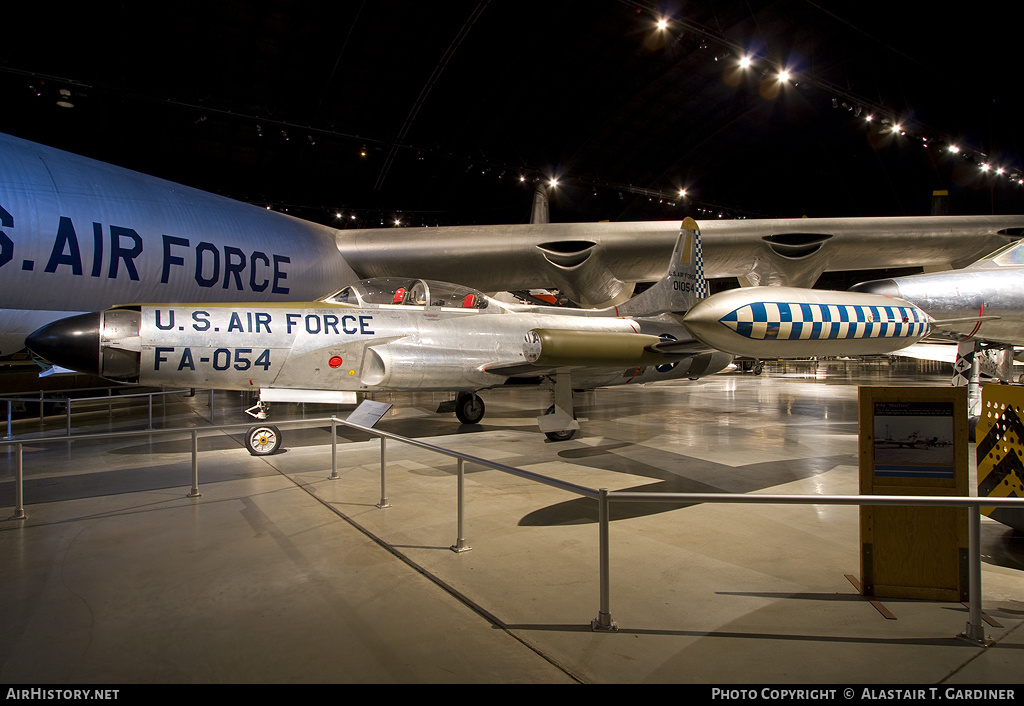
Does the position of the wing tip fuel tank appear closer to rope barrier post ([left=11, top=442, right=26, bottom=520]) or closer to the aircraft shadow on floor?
the aircraft shadow on floor

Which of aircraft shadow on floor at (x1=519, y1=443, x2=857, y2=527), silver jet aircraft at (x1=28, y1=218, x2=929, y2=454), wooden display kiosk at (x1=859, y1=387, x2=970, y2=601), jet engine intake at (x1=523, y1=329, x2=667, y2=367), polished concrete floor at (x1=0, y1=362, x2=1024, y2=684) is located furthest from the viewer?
jet engine intake at (x1=523, y1=329, x2=667, y2=367)

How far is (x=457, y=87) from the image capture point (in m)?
16.9

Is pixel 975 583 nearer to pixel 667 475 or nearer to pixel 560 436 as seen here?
pixel 667 475

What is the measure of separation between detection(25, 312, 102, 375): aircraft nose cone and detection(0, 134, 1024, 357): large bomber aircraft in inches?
77.4

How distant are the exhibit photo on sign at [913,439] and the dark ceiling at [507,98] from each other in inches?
→ 503

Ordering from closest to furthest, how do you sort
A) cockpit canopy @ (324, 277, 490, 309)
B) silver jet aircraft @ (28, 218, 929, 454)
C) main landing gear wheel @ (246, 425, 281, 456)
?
silver jet aircraft @ (28, 218, 929, 454)
main landing gear wheel @ (246, 425, 281, 456)
cockpit canopy @ (324, 277, 490, 309)

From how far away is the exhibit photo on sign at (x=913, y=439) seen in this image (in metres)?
2.76

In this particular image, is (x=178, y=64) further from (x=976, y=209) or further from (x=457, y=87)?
(x=976, y=209)

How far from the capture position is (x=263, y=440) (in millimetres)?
6402

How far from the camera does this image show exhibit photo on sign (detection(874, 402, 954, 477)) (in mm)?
2762

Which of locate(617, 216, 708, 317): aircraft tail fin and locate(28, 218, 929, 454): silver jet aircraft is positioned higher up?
locate(617, 216, 708, 317): aircraft tail fin

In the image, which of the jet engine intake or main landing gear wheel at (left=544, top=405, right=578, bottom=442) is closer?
the jet engine intake

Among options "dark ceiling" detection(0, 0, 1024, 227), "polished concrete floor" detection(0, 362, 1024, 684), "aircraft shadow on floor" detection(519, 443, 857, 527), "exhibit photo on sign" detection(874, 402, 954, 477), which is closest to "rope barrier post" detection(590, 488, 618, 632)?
"polished concrete floor" detection(0, 362, 1024, 684)

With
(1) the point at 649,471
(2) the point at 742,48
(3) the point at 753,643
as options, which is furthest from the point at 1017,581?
(2) the point at 742,48
